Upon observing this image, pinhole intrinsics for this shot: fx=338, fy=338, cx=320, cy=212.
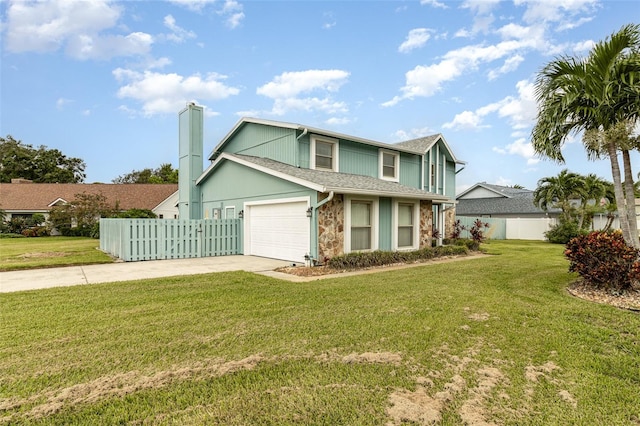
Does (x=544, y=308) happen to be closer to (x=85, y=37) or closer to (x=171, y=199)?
(x=85, y=37)

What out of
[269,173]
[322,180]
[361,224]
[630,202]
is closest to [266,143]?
[269,173]

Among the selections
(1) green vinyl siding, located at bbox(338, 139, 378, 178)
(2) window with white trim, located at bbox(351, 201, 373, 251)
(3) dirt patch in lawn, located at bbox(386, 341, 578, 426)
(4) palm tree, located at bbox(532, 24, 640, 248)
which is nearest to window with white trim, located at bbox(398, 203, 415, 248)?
(2) window with white trim, located at bbox(351, 201, 373, 251)

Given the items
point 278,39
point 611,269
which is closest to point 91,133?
point 278,39

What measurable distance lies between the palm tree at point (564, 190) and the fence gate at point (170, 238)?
68.0 feet

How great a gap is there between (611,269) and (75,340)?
8.91 metres

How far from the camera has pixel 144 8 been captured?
11.6 m

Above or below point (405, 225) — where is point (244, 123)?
above

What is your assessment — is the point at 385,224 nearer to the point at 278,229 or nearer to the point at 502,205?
the point at 278,229

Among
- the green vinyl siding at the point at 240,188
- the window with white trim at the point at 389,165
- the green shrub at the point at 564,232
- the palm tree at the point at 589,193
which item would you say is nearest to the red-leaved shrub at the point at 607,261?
the green vinyl siding at the point at 240,188

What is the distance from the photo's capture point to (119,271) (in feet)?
31.1

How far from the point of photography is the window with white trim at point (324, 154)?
1370 centimetres

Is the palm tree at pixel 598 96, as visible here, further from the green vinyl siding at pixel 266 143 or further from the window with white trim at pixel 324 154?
the green vinyl siding at pixel 266 143

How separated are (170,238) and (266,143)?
583 cm

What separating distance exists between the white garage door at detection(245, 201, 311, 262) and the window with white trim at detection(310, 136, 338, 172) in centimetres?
253
